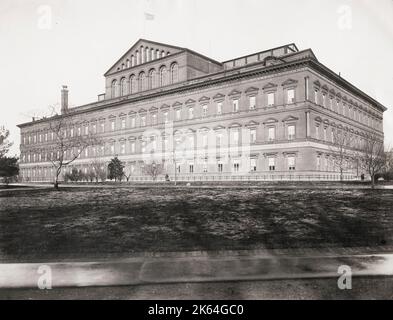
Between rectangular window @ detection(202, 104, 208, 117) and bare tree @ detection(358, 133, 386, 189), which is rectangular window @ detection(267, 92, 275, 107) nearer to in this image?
rectangular window @ detection(202, 104, 208, 117)

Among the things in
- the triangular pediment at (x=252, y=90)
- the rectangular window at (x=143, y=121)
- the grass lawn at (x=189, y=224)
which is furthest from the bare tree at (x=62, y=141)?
the triangular pediment at (x=252, y=90)

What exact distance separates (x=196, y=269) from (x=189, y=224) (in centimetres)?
488

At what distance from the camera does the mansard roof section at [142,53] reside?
53.4 meters

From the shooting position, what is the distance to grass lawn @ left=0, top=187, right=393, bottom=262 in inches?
416

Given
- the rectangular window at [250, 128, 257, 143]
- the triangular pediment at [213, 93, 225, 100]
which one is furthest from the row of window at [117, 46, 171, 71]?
the rectangular window at [250, 128, 257, 143]

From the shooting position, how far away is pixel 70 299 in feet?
21.1

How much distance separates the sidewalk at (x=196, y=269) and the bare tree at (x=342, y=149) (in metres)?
34.3

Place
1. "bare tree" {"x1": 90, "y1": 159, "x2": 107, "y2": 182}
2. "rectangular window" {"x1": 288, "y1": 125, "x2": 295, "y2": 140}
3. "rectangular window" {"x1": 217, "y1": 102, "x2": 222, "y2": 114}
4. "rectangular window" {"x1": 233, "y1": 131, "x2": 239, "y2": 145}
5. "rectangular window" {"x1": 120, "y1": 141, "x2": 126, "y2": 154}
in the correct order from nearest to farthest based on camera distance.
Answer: "rectangular window" {"x1": 288, "y1": 125, "x2": 295, "y2": 140}, "rectangular window" {"x1": 233, "y1": 131, "x2": 239, "y2": 145}, "rectangular window" {"x1": 217, "y1": 102, "x2": 222, "y2": 114}, "bare tree" {"x1": 90, "y1": 159, "x2": 107, "y2": 182}, "rectangular window" {"x1": 120, "y1": 141, "x2": 126, "y2": 154}

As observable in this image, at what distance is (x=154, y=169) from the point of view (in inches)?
1940

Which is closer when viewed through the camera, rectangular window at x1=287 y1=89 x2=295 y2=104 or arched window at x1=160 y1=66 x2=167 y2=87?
rectangular window at x1=287 y1=89 x2=295 y2=104

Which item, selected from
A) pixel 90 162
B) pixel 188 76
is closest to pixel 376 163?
pixel 188 76

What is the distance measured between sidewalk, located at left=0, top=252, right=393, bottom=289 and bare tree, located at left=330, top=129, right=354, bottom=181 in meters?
34.3

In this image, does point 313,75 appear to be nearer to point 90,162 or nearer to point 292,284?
point 292,284

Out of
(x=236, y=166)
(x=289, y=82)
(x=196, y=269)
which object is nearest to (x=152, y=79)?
(x=236, y=166)
